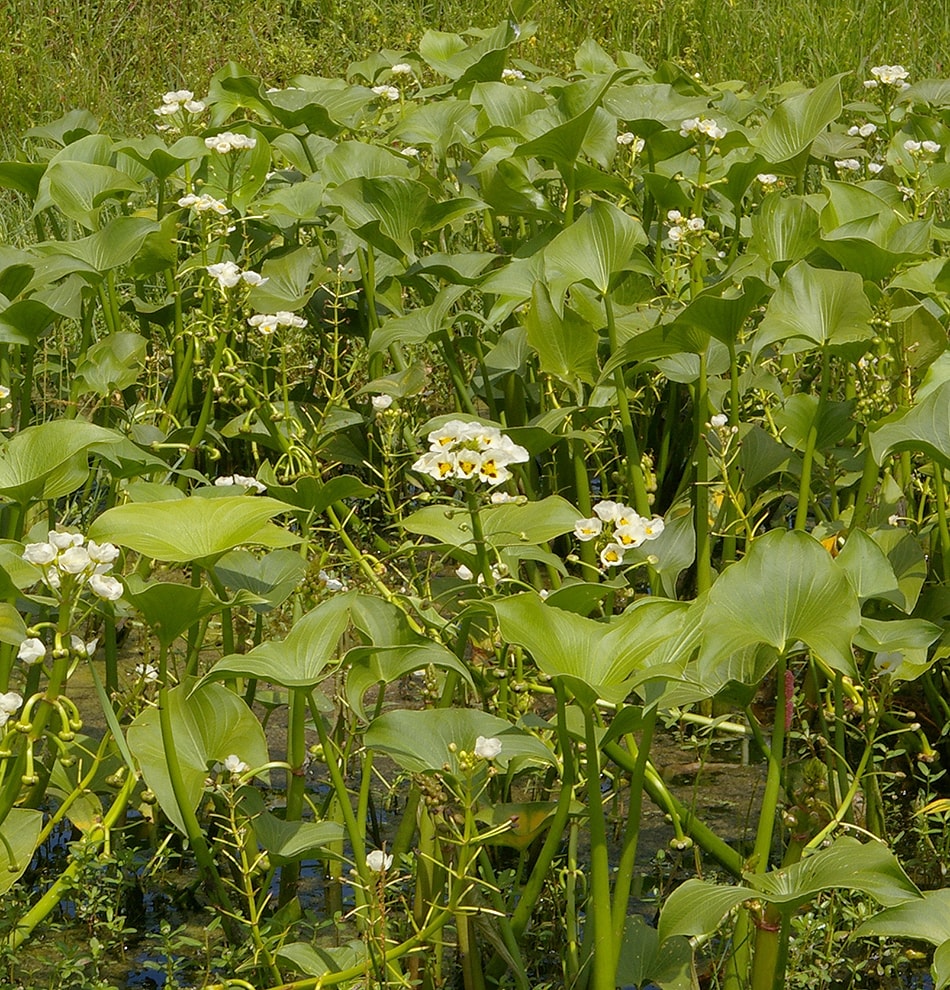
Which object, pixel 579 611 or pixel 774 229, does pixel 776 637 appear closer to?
pixel 579 611

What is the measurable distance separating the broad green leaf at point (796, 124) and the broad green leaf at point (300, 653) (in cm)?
139

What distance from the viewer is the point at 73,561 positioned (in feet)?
4.44

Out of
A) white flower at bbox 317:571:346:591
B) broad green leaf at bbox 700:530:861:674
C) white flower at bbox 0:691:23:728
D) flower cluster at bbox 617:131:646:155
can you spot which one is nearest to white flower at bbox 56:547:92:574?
white flower at bbox 0:691:23:728

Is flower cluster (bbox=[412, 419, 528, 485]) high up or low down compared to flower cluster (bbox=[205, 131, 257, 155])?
down

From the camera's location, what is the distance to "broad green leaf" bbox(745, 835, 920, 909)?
1.22 m

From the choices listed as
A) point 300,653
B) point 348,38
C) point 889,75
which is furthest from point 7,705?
point 348,38

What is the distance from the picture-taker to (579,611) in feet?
4.81

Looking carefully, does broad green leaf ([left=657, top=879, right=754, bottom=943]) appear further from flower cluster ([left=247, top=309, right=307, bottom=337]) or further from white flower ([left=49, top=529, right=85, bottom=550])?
flower cluster ([left=247, top=309, right=307, bottom=337])

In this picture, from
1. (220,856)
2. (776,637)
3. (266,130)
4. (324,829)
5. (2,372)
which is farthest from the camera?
(266,130)

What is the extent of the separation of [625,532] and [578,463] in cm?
63

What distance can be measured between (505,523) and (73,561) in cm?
52

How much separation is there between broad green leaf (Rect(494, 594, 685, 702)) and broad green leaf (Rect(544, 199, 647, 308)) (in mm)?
820

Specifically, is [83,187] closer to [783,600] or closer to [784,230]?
[784,230]

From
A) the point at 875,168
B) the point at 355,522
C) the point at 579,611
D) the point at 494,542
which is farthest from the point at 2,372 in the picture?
the point at 875,168
